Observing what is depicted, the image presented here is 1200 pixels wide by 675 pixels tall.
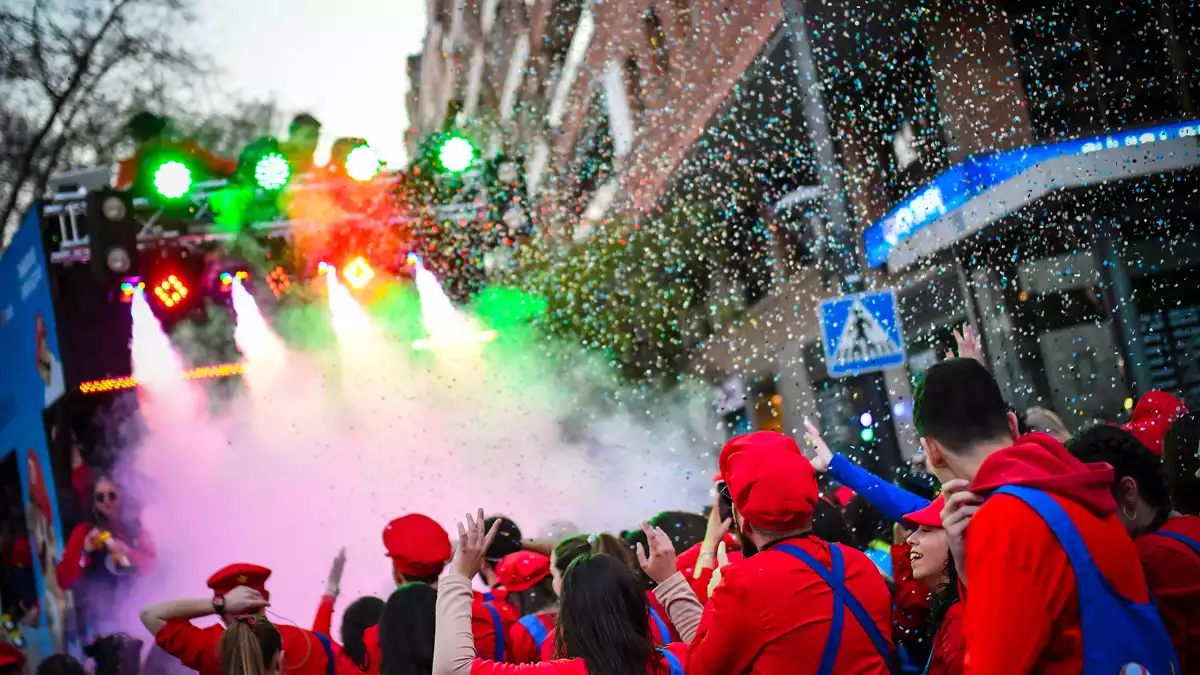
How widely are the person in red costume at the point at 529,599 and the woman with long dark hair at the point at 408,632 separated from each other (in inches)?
15.7

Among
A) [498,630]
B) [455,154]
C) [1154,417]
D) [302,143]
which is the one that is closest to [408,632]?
[498,630]

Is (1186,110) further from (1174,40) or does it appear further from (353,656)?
(353,656)

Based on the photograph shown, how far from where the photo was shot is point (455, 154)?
11508 mm

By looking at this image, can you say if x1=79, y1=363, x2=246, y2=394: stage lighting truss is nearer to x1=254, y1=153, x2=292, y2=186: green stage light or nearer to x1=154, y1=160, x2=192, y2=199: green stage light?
x1=154, y1=160, x2=192, y2=199: green stage light

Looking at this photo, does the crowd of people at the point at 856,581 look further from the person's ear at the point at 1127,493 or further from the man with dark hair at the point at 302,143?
the man with dark hair at the point at 302,143

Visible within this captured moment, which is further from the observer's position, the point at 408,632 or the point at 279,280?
the point at 279,280

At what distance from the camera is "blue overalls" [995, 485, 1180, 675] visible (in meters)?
1.95

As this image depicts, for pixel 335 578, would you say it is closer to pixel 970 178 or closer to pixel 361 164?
pixel 361 164

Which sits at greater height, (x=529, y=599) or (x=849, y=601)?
(x=849, y=601)

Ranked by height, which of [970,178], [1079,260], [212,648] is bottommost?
[212,648]

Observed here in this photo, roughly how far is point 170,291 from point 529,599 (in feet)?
27.6

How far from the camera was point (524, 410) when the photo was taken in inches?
615

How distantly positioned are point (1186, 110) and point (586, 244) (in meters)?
13.0

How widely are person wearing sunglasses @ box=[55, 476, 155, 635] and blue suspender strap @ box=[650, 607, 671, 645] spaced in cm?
844
